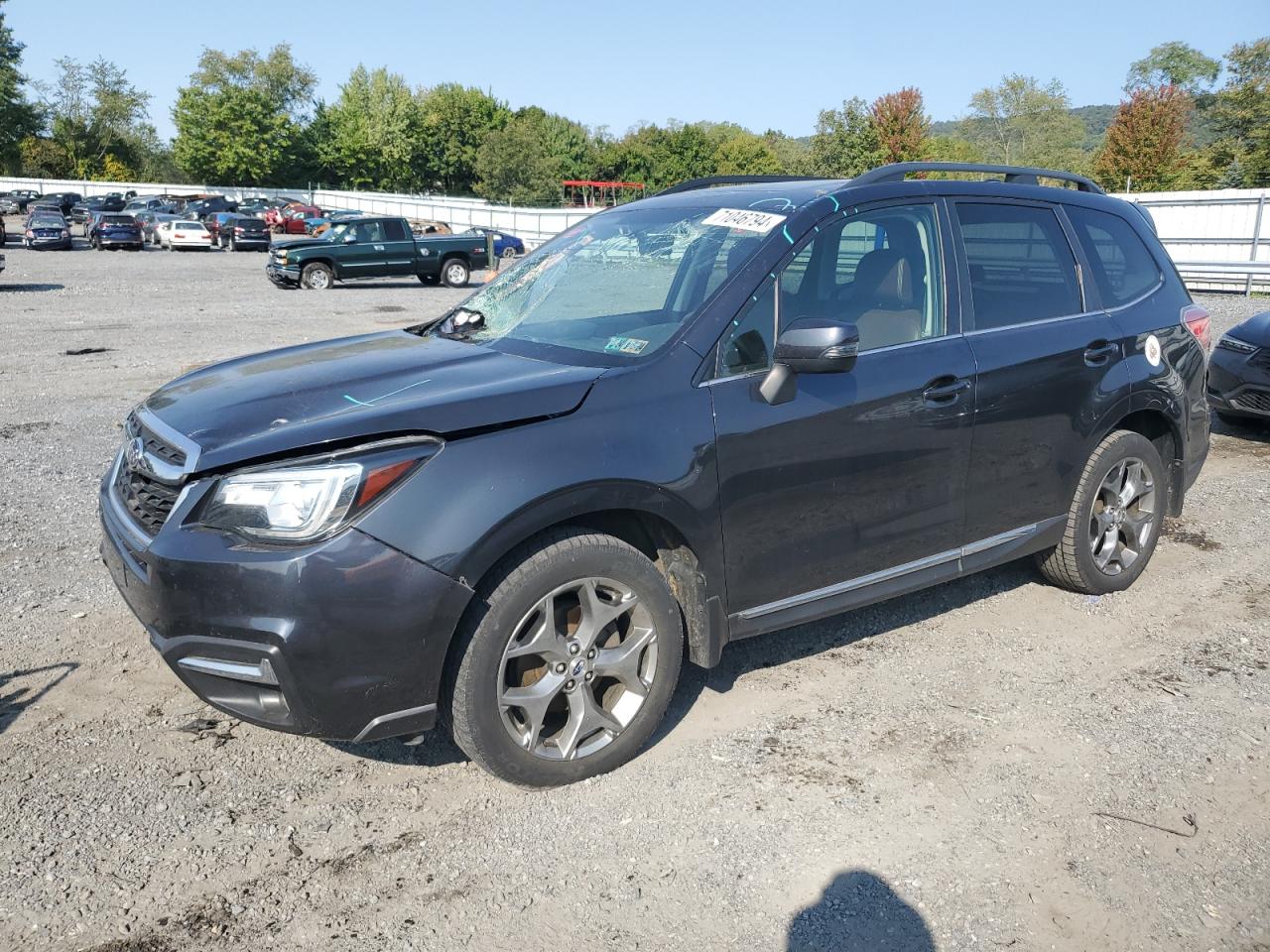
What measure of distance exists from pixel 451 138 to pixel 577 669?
98463 millimetres

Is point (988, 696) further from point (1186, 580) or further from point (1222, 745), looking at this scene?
point (1186, 580)

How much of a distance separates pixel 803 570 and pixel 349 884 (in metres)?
1.85

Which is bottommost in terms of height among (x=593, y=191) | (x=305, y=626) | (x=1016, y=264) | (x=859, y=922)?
(x=859, y=922)

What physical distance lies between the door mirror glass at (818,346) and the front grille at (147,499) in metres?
2.00

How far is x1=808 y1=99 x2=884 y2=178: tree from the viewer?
59.8 m

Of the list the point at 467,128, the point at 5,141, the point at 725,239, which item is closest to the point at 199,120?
the point at 5,141

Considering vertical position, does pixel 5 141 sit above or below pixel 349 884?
above

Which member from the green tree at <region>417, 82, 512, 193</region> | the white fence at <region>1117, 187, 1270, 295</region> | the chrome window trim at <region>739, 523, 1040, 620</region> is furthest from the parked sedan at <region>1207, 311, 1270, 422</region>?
the green tree at <region>417, 82, 512, 193</region>

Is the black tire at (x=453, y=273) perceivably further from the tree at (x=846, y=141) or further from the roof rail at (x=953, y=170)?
the tree at (x=846, y=141)

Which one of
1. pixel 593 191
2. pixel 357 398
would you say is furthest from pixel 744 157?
pixel 357 398

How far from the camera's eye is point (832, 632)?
15.3 feet

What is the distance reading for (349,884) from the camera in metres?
2.88

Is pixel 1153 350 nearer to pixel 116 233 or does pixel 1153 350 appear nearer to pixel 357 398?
pixel 357 398

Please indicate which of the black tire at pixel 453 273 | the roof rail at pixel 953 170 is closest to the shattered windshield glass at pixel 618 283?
the roof rail at pixel 953 170
